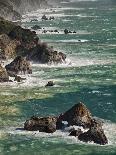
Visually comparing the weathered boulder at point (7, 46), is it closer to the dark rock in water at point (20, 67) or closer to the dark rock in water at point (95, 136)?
the dark rock in water at point (20, 67)

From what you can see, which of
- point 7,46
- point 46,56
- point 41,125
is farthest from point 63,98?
point 7,46

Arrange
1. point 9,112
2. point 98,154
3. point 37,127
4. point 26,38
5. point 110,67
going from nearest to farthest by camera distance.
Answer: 1. point 98,154
2. point 37,127
3. point 9,112
4. point 110,67
5. point 26,38

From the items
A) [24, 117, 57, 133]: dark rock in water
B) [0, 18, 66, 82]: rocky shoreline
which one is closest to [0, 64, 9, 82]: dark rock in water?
[0, 18, 66, 82]: rocky shoreline

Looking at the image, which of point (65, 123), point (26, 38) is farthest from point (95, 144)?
point (26, 38)

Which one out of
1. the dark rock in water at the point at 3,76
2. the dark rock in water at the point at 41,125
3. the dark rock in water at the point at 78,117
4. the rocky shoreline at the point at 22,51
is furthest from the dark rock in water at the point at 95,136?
the rocky shoreline at the point at 22,51

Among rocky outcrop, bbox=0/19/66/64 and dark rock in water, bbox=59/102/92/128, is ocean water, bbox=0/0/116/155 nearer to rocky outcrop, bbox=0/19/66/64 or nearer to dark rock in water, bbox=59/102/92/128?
dark rock in water, bbox=59/102/92/128

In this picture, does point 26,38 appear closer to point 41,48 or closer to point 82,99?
point 41,48
